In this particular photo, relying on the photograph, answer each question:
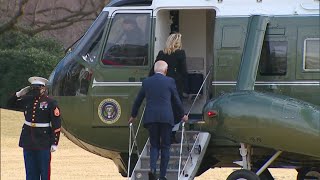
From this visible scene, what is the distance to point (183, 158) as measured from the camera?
43.1 ft

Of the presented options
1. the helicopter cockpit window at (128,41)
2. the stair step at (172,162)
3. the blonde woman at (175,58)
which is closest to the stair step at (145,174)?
the stair step at (172,162)

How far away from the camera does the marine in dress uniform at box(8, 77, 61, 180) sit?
13.3m

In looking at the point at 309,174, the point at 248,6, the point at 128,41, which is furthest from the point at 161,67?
the point at 309,174

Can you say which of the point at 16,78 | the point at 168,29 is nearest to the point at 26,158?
the point at 168,29

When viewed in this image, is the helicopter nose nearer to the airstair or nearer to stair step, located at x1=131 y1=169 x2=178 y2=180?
the airstair

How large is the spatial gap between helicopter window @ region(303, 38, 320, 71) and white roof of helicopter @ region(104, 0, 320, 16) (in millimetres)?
425

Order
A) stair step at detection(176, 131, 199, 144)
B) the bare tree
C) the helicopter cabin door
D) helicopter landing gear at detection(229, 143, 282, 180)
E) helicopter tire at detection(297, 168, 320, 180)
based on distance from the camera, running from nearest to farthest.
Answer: helicopter landing gear at detection(229, 143, 282, 180) < stair step at detection(176, 131, 199, 144) < the helicopter cabin door < helicopter tire at detection(297, 168, 320, 180) < the bare tree

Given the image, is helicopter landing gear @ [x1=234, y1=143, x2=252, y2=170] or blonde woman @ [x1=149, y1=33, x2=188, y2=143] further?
blonde woman @ [x1=149, y1=33, x2=188, y2=143]

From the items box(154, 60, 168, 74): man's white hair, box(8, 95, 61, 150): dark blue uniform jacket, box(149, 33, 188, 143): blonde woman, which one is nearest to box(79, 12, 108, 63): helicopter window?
box(149, 33, 188, 143): blonde woman

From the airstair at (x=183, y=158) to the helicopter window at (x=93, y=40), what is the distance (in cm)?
192

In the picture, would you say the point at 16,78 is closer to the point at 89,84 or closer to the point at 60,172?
the point at 60,172

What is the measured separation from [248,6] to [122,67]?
7.18ft

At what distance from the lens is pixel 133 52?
46.7 ft

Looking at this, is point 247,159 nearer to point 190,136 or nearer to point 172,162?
point 190,136
